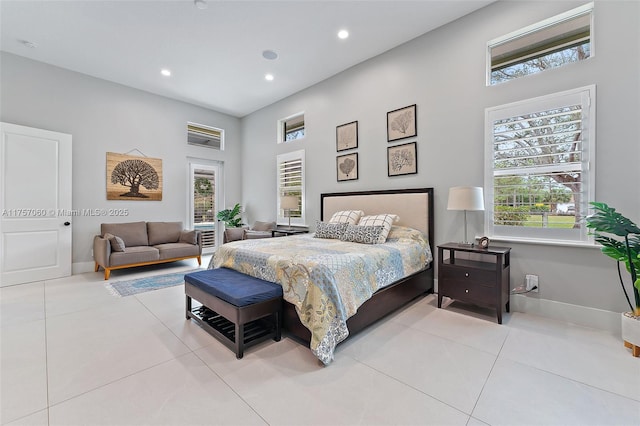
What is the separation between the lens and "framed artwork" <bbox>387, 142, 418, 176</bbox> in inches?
148

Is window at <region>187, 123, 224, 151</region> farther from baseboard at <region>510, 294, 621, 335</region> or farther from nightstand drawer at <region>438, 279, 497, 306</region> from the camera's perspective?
baseboard at <region>510, 294, 621, 335</region>

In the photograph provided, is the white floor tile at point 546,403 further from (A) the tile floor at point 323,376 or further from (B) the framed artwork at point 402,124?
(B) the framed artwork at point 402,124

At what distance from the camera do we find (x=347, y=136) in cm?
455

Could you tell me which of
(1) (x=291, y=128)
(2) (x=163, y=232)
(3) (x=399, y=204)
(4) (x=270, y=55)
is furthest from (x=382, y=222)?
(2) (x=163, y=232)

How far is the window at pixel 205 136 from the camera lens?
6179mm

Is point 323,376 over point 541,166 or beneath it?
beneath

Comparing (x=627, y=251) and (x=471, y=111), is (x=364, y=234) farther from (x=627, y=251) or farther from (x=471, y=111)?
(x=627, y=251)

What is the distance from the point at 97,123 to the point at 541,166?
6659mm

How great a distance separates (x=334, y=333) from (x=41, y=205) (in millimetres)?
4970

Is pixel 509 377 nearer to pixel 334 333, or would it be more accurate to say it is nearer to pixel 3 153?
pixel 334 333

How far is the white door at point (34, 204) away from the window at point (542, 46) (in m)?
6.27

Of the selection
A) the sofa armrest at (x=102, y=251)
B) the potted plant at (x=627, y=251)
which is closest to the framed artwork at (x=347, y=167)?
the potted plant at (x=627, y=251)

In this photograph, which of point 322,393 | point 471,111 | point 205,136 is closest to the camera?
point 322,393

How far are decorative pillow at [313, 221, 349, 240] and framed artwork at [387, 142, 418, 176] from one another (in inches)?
43.7
